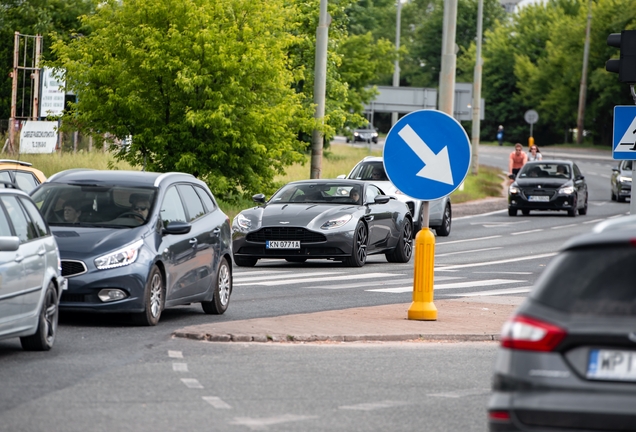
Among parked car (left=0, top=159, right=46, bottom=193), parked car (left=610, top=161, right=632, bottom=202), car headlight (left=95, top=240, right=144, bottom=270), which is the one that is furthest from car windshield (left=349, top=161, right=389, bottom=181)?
parked car (left=610, top=161, right=632, bottom=202)

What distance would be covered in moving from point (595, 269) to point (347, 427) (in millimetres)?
2645

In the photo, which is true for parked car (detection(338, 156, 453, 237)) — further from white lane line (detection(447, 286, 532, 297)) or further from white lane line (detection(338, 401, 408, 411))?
white lane line (detection(338, 401, 408, 411))

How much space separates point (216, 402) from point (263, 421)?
0.75 metres

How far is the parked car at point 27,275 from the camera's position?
1014 cm

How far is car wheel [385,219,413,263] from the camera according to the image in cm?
2297

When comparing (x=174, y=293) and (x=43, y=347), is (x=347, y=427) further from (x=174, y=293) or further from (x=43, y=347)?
(x=174, y=293)

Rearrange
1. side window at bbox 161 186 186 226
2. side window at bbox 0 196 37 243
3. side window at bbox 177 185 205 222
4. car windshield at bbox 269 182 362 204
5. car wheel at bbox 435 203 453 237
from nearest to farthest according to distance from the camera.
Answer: side window at bbox 0 196 37 243 < side window at bbox 161 186 186 226 < side window at bbox 177 185 205 222 < car windshield at bbox 269 182 362 204 < car wheel at bbox 435 203 453 237

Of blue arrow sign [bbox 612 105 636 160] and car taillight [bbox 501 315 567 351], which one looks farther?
blue arrow sign [bbox 612 105 636 160]

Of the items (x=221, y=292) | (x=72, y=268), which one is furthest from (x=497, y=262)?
(x=72, y=268)

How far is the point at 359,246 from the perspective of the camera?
21.3 meters

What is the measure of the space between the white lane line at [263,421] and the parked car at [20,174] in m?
12.7

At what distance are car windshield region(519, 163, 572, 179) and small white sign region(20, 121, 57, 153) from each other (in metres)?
13.0

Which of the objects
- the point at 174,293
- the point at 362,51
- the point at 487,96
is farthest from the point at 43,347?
the point at 487,96

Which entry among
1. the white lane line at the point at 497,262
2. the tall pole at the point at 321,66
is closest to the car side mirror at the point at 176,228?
the white lane line at the point at 497,262
